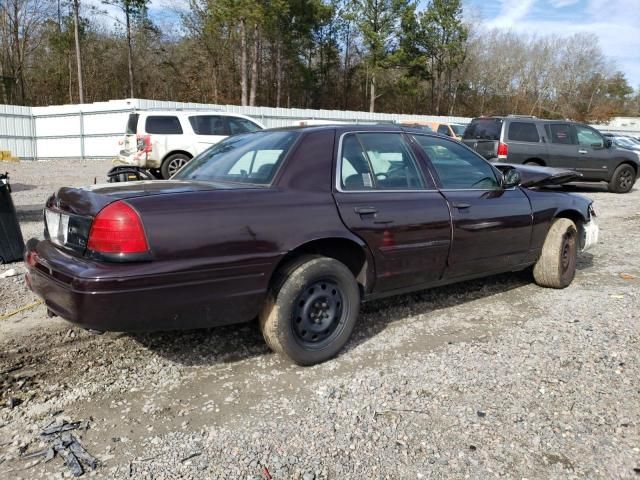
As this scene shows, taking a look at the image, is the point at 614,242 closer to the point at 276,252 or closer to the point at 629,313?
the point at 629,313

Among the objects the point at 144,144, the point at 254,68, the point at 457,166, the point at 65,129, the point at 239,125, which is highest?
the point at 254,68

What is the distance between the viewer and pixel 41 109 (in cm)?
2197

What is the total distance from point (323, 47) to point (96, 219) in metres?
46.8

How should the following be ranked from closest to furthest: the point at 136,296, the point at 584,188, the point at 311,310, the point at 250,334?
the point at 136,296 < the point at 311,310 < the point at 250,334 < the point at 584,188

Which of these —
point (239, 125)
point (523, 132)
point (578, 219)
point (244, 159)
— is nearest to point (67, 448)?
point (244, 159)

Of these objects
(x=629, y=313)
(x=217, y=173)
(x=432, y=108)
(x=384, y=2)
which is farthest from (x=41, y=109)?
(x=432, y=108)

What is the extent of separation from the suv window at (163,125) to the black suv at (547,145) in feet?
22.8

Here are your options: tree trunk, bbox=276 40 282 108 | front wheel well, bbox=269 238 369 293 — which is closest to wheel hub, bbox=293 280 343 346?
front wheel well, bbox=269 238 369 293

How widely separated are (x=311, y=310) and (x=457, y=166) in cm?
188

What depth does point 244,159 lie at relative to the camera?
3650mm

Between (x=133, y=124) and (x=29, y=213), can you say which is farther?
(x=133, y=124)

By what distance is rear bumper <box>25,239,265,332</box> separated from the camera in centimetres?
258

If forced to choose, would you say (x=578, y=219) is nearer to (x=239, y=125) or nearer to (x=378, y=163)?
(x=378, y=163)

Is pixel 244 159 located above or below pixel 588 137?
below
